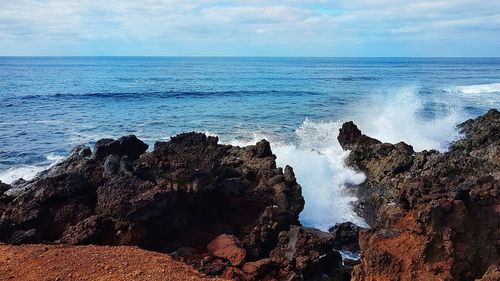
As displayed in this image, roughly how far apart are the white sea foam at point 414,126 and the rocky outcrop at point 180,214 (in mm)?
15344

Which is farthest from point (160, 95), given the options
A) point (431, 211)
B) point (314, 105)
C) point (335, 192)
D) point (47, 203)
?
point (431, 211)

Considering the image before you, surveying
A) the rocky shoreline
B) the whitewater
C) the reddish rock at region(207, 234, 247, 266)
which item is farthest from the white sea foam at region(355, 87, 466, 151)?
the reddish rock at region(207, 234, 247, 266)

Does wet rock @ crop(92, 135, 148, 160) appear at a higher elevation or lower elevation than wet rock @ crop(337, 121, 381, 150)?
higher

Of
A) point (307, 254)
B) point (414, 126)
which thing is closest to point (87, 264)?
point (307, 254)

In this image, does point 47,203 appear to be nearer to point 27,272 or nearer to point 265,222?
point 27,272

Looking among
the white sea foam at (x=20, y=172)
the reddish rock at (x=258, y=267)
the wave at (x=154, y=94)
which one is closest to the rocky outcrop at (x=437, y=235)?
the reddish rock at (x=258, y=267)

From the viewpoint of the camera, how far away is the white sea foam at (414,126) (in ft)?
90.4

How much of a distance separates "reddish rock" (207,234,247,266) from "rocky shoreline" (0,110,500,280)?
0.09ft

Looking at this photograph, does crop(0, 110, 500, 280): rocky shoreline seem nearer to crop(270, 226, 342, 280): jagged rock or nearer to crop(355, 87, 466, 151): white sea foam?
crop(270, 226, 342, 280): jagged rock

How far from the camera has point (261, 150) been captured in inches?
681

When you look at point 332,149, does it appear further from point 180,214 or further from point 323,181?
point 180,214

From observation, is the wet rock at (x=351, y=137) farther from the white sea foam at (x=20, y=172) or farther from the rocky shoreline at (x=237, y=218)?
the white sea foam at (x=20, y=172)

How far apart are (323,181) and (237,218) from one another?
7314 millimetres

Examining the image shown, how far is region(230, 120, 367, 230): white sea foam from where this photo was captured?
55.7 ft
